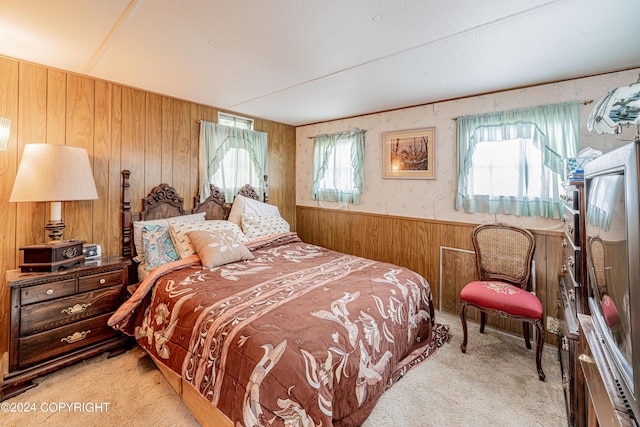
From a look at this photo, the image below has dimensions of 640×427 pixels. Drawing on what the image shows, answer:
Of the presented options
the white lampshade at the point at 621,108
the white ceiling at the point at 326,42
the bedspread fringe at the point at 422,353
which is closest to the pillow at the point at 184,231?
the white ceiling at the point at 326,42

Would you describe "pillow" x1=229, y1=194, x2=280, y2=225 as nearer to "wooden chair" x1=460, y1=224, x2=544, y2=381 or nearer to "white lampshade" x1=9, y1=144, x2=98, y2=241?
"white lampshade" x1=9, y1=144, x2=98, y2=241

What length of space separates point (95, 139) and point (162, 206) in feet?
2.95

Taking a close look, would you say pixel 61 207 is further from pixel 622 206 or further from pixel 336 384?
pixel 622 206

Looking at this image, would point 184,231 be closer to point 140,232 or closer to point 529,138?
point 140,232

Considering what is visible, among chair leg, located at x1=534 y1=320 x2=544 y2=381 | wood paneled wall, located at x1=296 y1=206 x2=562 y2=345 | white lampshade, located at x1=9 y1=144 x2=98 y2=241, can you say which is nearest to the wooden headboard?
white lampshade, located at x1=9 y1=144 x2=98 y2=241

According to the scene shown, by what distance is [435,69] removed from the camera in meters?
2.48

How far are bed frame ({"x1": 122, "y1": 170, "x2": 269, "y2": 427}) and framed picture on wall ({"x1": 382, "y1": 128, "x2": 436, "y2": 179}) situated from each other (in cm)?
191

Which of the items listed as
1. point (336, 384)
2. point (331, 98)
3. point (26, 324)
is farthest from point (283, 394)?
point (331, 98)

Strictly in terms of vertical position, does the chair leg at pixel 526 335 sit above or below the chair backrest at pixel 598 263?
below

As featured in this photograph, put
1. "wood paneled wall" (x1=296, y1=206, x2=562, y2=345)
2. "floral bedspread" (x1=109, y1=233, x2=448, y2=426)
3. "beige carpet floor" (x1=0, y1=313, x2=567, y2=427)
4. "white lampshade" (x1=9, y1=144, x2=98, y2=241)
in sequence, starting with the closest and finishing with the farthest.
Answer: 1. "floral bedspread" (x1=109, y1=233, x2=448, y2=426)
2. "beige carpet floor" (x1=0, y1=313, x2=567, y2=427)
3. "white lampshade" (x1=9, y1=144, x2=98, y2=241)
4. "wood paneled wall" (x1=296, y1=206, x2=562, y2=345)

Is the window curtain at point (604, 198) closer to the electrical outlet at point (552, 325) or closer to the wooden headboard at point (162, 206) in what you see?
the electrical outlet at point (552, 325)

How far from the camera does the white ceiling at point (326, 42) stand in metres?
1.66

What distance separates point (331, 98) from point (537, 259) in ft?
9.20

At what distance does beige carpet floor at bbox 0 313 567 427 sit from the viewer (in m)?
1.77
